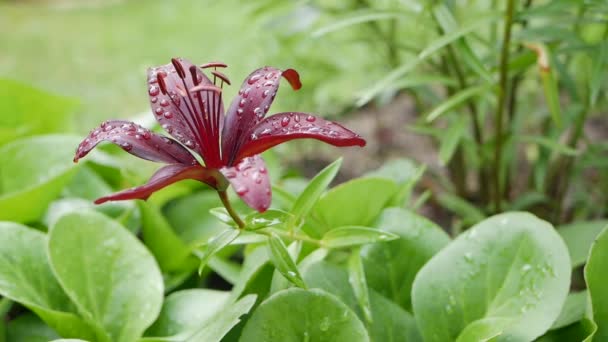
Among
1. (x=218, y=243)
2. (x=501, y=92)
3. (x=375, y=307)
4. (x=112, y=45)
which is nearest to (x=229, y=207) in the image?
(x=218, y=243)

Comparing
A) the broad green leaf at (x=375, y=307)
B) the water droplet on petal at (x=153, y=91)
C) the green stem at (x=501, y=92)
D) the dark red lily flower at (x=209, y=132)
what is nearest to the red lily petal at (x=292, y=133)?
the dark red lily flower at (x=209, y=132)

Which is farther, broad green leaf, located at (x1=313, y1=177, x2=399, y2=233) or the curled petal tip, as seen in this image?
broad green leaf, located at (x1=313, y1=177, x2=399, y2=233)

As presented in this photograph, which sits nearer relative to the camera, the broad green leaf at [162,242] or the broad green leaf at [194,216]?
the broad green leaf at [162,242]

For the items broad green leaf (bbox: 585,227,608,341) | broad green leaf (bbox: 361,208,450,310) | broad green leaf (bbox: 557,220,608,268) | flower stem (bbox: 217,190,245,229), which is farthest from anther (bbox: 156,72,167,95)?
broad green leaf (bbox: 557,220,608,268)

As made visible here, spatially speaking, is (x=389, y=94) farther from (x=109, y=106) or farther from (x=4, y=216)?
(x=109, y=106)

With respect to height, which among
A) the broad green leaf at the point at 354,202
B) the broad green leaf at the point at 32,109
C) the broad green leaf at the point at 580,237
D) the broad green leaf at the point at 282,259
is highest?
the broad green leaf at the point at 32,109

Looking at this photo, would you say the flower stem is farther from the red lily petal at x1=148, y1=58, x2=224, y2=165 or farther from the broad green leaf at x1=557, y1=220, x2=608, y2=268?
the broad green leaf at x1=557, y1=220, x2=608, y2=268

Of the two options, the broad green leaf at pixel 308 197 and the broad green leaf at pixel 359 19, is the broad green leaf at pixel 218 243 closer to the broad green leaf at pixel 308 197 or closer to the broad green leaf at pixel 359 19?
the broad green leaf at pixel 308 197
